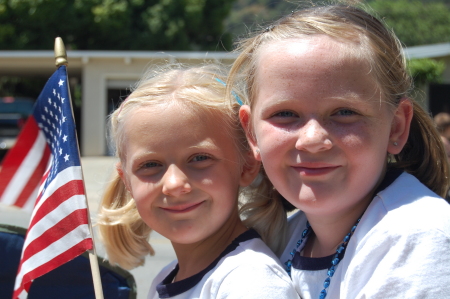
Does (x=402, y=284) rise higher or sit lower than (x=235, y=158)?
lower

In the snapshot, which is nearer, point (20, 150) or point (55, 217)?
point (55, 217)

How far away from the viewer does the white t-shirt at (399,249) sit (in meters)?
1.12

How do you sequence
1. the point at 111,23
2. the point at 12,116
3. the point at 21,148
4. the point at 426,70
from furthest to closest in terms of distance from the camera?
the point at 111,23, the point at 12,116, the point at 426,70, the point at 21,148

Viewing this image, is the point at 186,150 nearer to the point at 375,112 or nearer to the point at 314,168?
the point at 314,168

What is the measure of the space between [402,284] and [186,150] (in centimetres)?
75

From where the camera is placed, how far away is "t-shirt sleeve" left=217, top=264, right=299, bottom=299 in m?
1.39

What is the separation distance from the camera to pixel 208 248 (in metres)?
1.73

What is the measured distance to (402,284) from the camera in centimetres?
113

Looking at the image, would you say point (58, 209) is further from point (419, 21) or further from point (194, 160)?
point (419, 21)

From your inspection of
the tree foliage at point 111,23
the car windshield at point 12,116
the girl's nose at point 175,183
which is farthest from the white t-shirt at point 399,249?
the tree foliage at point 111,23

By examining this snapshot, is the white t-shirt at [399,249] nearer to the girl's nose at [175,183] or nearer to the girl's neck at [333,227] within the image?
the girl's neck at [333,227]

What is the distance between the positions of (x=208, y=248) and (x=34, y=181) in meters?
0.95

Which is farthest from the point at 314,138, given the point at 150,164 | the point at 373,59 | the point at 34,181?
the point at 34,181

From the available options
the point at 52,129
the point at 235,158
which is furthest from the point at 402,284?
the point at 52,129
